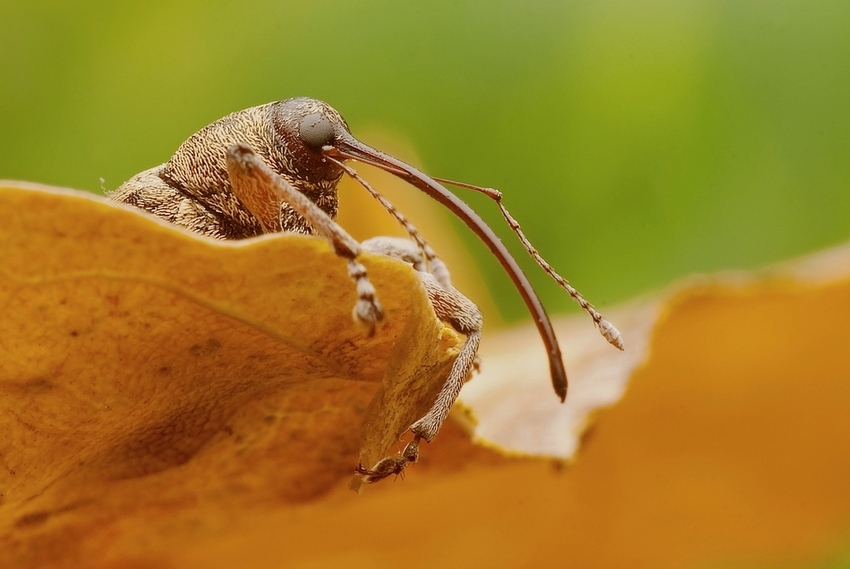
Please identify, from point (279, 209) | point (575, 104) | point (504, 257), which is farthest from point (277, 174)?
point (575, 104)

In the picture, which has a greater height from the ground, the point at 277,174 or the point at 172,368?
the point at 277,174

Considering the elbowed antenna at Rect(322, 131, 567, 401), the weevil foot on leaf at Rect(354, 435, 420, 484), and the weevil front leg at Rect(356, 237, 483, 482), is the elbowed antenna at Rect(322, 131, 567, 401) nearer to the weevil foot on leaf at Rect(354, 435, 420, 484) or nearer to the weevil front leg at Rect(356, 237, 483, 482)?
the weevil front leg at Rect(356, 237, 483, 482)

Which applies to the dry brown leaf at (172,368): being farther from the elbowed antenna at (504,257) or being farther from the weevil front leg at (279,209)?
the elbowed antenna at (504,257)

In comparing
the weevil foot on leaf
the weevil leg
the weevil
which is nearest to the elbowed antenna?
the weevil

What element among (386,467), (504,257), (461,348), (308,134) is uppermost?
(308,134)

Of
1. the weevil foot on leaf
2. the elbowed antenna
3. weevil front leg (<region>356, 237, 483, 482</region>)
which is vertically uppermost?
the elbowed antenna

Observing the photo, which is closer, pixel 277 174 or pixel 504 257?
pixel 504 257

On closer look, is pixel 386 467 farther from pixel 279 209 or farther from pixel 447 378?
pixel 279 209
